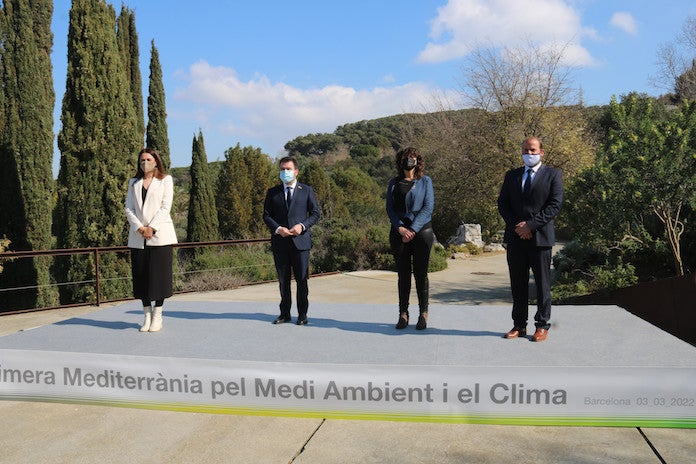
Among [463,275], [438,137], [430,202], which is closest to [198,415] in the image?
[430,202]

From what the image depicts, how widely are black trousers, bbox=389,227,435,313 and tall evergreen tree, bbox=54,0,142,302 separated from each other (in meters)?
7.01

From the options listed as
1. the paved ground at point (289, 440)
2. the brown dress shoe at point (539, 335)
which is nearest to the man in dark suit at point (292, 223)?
the paved ground at point (289, 440)

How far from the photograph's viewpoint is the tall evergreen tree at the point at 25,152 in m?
12.8

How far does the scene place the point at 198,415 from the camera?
3.76m

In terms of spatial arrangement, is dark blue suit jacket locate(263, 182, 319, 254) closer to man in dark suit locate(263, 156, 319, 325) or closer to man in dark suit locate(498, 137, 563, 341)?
man in dark suit locate(263, 156, 319, 325)

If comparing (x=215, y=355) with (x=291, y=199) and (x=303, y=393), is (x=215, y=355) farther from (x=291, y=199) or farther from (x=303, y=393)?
(x=291, y=199)

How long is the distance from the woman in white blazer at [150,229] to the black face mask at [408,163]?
1967mm

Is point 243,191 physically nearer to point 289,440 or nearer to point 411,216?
point 411,216

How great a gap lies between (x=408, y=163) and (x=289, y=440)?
2.31 metres

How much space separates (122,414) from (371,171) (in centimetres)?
3356

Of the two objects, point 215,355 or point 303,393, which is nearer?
point 303,393

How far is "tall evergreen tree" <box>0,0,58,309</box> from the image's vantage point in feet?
41.9

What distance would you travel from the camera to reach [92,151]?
10523mm

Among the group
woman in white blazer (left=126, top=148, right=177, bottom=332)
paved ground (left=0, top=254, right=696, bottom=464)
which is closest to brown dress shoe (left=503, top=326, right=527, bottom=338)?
paved ground (left=0, top=254, right=696, bottom=464)
